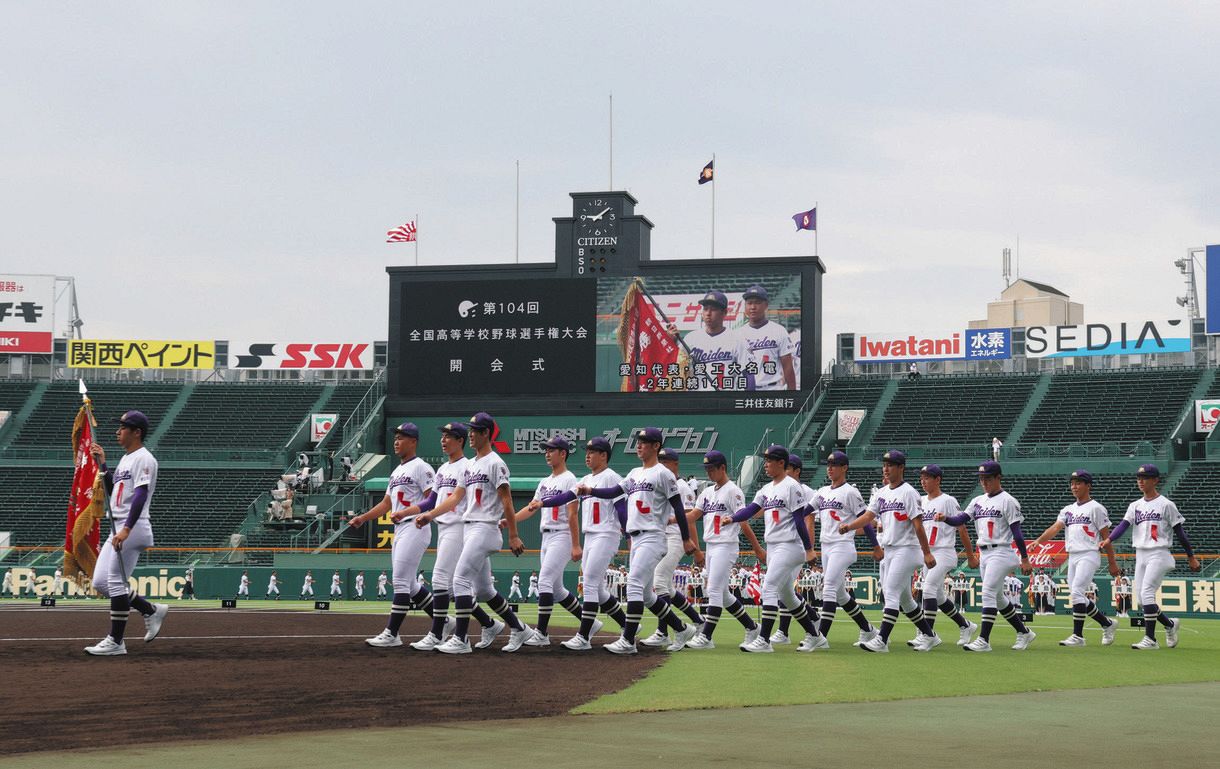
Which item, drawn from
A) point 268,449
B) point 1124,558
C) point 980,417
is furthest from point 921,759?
point 268,449

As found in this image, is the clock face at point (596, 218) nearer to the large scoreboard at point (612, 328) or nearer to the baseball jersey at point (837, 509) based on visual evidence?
the large scoreboard at point (612, 328)

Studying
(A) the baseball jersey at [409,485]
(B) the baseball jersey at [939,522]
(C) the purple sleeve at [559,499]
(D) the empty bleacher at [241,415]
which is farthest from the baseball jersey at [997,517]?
(D) the empty bleacher at [241,415]

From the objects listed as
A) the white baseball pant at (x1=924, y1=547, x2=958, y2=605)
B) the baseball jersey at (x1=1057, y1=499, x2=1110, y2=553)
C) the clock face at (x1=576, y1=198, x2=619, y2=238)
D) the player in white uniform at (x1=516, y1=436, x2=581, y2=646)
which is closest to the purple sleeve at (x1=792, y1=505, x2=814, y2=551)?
the white baseball pant at (x1=924, y1=547, x2=958, y2=605)

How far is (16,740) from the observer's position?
812cm

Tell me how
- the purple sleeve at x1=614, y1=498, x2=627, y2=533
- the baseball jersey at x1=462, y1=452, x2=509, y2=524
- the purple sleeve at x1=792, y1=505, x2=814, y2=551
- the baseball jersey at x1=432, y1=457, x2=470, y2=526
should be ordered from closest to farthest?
the baseball jersey at x1=462, y1=452, x2=509, y2=524, the baseball jersey at x1=432, y1=457, x2=470, y2=526, the purple sleeve at x1=614, y1=498, x2=627, y2=533, the purple sleeve at x1=792, y1=505, x2=814, y2=551

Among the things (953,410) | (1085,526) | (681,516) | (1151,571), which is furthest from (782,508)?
(953,410)

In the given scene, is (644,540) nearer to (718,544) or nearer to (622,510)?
(622,510)

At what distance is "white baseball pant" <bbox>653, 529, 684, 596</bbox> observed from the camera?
17359 mm

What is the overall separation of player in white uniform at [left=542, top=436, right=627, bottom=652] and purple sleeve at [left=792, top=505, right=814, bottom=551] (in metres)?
2.07

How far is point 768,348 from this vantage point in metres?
49.5

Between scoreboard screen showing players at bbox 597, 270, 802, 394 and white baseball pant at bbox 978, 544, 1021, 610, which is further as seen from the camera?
scoreboard screen showing players at bbox 597, 270, 802, 394

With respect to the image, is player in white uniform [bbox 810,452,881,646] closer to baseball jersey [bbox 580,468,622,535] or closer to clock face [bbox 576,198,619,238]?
baseball jersey [bbox 580,468,622,535]

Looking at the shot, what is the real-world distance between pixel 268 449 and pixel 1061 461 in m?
29.1

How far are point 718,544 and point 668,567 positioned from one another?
4.87 feet
